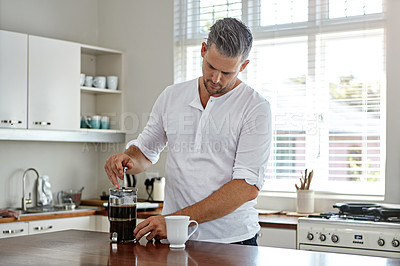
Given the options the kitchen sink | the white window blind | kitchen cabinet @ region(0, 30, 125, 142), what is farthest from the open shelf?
the white window blind

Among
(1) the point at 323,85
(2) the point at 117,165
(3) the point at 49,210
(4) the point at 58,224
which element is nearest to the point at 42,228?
(4) the point at 58,224

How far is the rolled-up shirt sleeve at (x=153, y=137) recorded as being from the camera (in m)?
2.42

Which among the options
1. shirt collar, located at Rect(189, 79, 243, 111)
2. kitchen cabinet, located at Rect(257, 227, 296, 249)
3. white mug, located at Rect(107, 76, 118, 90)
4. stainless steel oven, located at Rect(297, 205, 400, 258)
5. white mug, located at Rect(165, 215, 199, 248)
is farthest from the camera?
white mug, located at Rect(107, 76, 118, 90)

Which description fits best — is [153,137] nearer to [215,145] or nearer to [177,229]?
[215,145]

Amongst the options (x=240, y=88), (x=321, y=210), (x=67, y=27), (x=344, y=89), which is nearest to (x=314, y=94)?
(x=344, y=89)

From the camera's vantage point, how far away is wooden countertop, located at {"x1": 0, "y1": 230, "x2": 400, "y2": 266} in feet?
5.49

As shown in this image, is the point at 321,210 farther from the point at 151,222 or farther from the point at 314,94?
the point at 151,222

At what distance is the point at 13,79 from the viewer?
393cm

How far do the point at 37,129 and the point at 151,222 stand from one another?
7.71ft

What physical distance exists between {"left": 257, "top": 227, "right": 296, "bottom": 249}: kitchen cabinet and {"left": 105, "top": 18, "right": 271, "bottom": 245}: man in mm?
1132

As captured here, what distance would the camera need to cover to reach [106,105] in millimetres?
4875

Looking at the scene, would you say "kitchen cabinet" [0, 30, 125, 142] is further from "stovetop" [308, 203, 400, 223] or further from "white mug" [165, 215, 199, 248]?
"white mug" [165, 215, 199, 248]

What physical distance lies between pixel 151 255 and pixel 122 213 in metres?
0.27

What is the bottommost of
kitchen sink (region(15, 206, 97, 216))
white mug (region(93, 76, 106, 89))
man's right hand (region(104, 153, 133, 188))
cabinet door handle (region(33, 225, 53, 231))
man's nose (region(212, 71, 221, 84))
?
cabinet door handle (region(33, 225, 53, 231))
